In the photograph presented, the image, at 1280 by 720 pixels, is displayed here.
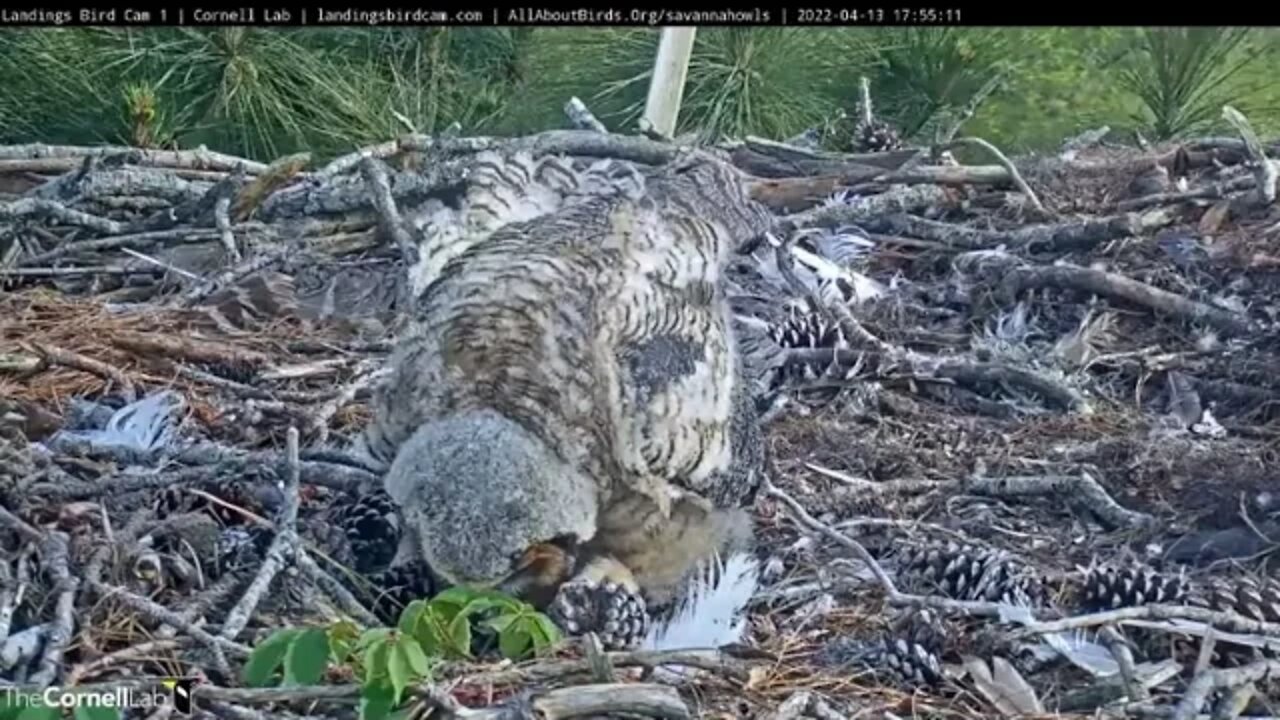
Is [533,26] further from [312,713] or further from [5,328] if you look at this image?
[312,713]

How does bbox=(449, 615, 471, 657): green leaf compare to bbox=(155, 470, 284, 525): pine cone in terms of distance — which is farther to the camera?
bbox=(155, 470, 284, 525): pine cone

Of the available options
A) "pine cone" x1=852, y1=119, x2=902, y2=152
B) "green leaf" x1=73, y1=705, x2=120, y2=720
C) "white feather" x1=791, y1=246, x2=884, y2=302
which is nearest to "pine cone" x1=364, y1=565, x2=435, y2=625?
"green leaf" x1=73, y1=705, x2=120, y2=720

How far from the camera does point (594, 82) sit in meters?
2.58

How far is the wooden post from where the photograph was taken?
95.5 inches

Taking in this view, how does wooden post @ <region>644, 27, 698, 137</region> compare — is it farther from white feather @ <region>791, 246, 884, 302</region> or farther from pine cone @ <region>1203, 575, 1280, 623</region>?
pine cone @ <region>1203, 575, 1280, 623</region>

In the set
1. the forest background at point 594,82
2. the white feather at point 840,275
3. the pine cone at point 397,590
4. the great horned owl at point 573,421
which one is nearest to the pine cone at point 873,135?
the forest background at point 594,82

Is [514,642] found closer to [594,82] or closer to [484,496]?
[484,496]

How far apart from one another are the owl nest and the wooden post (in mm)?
50

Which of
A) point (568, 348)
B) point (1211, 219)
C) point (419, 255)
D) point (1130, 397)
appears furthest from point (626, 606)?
point (1211, 219)

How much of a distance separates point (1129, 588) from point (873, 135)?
40.1 inches

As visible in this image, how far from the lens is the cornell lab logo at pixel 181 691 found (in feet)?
5.64

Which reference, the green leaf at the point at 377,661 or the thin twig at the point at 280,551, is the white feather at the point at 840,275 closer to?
the thin twig at the point at 280,551
